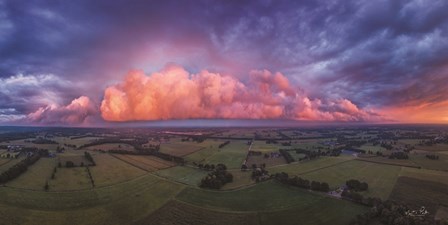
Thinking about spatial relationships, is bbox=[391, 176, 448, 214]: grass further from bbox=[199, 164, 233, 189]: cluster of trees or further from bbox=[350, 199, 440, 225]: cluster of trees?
bbox=[199, 164, 233, 189]: cluster of trees

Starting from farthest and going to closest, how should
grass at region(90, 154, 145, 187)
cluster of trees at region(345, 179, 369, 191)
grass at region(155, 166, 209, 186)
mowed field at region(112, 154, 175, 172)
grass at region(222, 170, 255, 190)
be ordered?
mowed field at region(112, 154, 175, 172)
grass at region(155, 166, 209, 186)
grass at region(90, 154, 145, 187)
grass at region(222, 170, 255, 190)
cluster of trees at region(345, 179, 369, 191)

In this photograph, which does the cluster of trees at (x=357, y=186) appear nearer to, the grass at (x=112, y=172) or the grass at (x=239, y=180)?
the grass at (x=239, y=180)

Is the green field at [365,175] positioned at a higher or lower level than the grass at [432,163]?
lower

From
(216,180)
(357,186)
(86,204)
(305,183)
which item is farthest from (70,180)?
(357,186)

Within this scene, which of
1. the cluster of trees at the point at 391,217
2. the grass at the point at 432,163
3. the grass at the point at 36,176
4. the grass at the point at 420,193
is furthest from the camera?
the grass at the point at 432,163

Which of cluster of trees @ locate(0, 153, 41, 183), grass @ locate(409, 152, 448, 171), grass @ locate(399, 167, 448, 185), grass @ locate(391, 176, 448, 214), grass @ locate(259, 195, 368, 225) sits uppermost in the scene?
cluster of trees @ locate(0, 153, 41, 183)

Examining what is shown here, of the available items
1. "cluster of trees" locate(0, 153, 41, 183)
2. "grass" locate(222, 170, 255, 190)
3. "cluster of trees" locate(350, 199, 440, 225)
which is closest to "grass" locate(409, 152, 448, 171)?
"cluster of trees" locate(350, 199, 440, 225)

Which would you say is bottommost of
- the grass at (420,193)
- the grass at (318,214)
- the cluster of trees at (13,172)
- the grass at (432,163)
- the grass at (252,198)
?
the grass at (318,214)

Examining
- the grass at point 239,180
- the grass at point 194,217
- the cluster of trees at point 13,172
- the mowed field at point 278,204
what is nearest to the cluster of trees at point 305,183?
the mowed field at point 278,204
